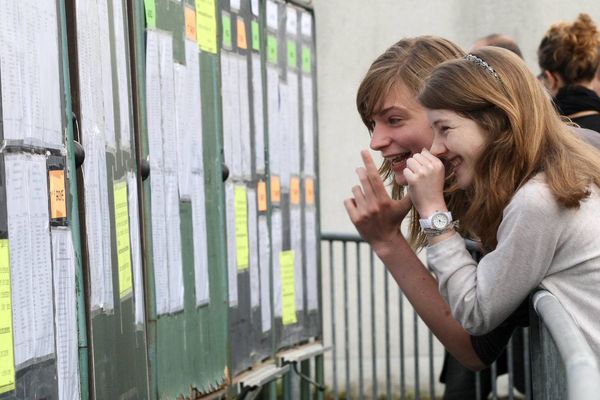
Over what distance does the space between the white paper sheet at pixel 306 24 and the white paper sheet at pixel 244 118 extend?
0.91m

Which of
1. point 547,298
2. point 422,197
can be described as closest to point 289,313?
point 422,197

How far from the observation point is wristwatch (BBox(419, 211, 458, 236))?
11.0ft

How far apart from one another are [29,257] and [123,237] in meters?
0.82

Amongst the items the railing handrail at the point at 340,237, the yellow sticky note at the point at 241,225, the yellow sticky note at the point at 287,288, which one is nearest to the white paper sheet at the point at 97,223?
the yellow sticky note at the point at 241,225

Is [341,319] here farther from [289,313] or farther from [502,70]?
[502,70]

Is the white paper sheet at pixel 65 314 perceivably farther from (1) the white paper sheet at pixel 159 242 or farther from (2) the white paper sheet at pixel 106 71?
(1) the white paper sheet at pixel 159 242

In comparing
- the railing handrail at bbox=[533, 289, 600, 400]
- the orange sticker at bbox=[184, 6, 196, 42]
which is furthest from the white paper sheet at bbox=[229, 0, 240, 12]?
the railing handrail at bbox=[533, 289, 600, 400]

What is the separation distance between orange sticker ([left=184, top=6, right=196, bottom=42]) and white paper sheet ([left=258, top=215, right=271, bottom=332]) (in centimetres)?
115

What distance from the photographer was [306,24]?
635 cm

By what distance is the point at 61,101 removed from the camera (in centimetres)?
321

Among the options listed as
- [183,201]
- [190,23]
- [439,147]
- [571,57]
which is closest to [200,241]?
[183,201]

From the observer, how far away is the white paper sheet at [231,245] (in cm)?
517

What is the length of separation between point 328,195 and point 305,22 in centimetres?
275

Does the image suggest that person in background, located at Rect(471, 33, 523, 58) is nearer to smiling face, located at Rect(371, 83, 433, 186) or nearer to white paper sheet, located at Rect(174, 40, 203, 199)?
white paper sheet, located at Rect(174, 40, 203, 199)
